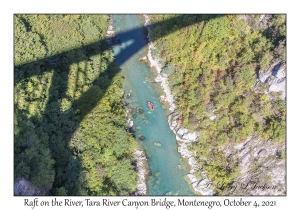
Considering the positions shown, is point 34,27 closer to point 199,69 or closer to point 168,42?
point 168,42

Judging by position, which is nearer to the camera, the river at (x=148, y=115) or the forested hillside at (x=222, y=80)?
the forested hillside at (x=222, y=80)

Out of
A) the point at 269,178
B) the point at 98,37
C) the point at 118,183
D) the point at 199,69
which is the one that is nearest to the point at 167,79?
the point at 199,69

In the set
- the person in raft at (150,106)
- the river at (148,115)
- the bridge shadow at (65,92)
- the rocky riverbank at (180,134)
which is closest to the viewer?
the bridge shadow at (65,92)

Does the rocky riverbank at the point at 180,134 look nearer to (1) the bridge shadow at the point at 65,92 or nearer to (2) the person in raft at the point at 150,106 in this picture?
(2) the person in raft at the point at 150,106

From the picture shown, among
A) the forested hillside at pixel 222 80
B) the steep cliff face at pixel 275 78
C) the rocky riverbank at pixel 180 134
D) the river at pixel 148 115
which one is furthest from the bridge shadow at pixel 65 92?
the steep cliff face at pixel 275 78

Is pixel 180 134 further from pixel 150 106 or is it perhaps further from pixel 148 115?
pixel 150 106

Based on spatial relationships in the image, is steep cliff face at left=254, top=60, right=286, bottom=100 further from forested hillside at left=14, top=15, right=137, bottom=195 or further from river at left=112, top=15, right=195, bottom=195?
forested hillside at left=14, top=15, right=137, bottom=195
